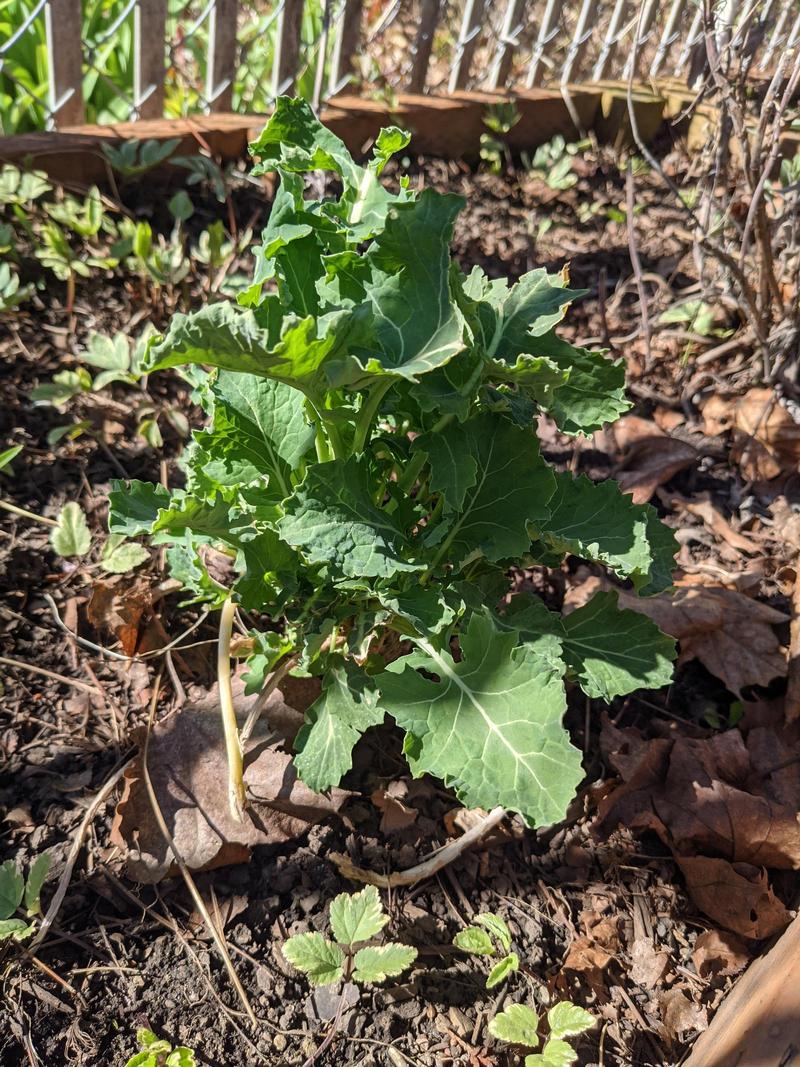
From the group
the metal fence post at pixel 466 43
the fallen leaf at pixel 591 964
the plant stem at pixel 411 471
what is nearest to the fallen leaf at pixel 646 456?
the plant stem at pixel 411 471

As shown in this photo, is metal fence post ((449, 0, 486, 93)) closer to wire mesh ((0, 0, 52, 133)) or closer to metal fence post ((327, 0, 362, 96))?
metal fence post ((327, 0, 362, 96))

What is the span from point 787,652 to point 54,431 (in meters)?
2.13

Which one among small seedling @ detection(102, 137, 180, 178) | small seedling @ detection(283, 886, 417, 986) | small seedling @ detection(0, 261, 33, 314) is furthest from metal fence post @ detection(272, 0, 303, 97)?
small seedling @ detection(283, 886, 417, 986)

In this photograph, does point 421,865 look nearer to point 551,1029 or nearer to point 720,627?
point 551,1029

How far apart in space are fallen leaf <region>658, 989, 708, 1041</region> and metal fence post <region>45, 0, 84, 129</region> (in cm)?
358

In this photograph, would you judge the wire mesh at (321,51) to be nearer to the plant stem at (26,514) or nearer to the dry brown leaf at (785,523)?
the dry brown leaf at (785,523)

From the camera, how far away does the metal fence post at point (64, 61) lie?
10.8 ft

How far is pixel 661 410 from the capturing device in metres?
3.12

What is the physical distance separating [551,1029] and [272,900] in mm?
621

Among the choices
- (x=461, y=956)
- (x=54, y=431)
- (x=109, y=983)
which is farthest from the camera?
(x=54, y=431)

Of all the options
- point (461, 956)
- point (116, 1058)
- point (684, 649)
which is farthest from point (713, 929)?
point (116, 1058)

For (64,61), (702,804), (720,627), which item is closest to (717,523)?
(720,627)

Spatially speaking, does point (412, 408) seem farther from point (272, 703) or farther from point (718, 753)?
point (718, 753)

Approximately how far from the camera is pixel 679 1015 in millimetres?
1811
